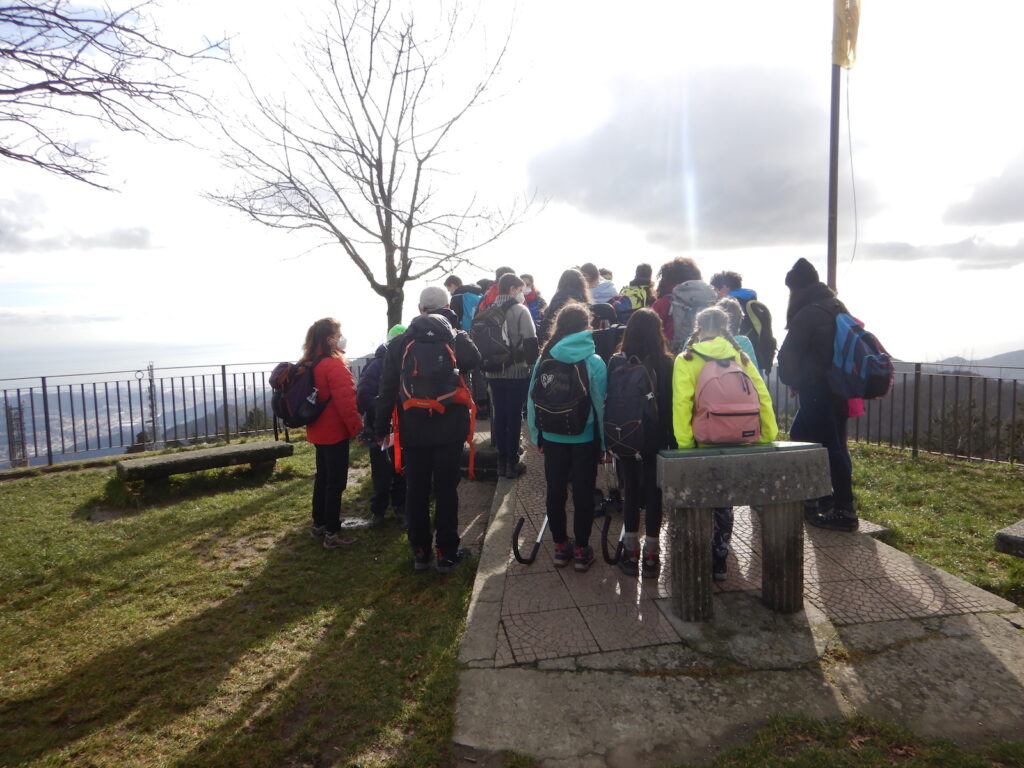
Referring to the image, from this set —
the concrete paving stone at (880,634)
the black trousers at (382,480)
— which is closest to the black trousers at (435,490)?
the black trousers at (382,480)

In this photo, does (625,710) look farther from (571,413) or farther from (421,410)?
(421,410)

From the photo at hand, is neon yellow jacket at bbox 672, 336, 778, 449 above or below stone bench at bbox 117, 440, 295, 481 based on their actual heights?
above

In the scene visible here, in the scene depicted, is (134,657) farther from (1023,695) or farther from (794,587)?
(1023,695)

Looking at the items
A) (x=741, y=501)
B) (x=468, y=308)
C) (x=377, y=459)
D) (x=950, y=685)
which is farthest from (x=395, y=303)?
(x=950, y=685)

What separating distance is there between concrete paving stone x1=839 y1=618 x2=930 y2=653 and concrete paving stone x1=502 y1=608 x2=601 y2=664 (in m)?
1.30

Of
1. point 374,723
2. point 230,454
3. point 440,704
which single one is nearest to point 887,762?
point 440,704

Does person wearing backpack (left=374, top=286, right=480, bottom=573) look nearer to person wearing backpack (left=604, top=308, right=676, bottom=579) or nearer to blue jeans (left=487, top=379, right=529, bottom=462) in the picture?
person wearing backpack (left=604, top=308, right=676, bottom=579)

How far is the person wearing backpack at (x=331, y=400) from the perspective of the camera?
474cm

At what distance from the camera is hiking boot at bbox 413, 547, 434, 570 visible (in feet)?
14.4

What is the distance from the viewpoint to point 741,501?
310 centimetres

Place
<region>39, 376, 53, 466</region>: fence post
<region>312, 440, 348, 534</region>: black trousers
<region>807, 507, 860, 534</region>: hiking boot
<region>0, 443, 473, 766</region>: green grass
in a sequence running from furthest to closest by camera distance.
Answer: <region>39, 376, 53, 466</region>: fence post
<region>312, 440, 348, 534</region>: black trousers
<region>807, 507, 860, 534</region>: hiking boot
<region>0, 443, 473, 766</region>: green grass

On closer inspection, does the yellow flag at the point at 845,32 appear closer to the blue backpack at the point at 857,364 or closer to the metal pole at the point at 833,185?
the metal pole at the point at 833,185

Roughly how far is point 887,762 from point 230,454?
689 cm

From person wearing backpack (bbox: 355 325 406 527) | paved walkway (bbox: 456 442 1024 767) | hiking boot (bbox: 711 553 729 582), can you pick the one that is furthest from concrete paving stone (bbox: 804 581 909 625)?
person wearing backpack (bbox: 355 325 406 527)
